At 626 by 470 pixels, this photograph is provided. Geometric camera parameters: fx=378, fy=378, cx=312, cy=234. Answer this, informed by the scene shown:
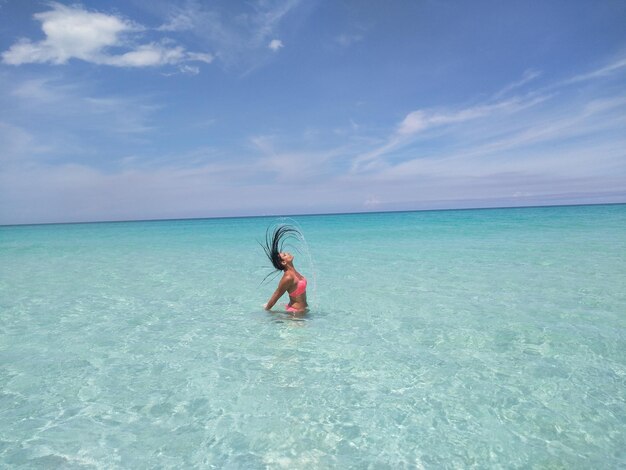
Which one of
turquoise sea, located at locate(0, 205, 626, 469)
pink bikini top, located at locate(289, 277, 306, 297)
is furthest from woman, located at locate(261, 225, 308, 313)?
turquoise sea, located at locate(0, 205, 626, 469)

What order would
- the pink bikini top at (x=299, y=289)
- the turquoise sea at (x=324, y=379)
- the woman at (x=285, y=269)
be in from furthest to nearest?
the pink bikini top at (x=299, y=289), the woman at (x=285, y=269), the turquoise sea at (x=324, y=379)

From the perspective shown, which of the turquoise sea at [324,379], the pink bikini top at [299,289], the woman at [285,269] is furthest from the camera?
the pink bikini top at [299,289]

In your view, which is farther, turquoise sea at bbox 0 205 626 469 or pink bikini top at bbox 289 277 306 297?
pink bikini top at bbox 289 277 306 297

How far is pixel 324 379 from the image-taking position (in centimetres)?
499

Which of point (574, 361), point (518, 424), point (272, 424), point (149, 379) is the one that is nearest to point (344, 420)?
point (272, 424)

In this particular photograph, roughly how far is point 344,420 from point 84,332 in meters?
5.66

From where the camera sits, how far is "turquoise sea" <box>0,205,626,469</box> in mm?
3605

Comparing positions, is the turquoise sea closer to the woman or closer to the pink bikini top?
the woman

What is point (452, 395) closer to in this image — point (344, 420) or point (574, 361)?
point (344, 420)

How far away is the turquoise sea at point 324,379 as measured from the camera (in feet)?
11.8

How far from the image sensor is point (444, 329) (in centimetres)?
688

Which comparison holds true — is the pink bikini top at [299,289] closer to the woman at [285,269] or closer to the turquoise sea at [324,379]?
the woman at [285,269]

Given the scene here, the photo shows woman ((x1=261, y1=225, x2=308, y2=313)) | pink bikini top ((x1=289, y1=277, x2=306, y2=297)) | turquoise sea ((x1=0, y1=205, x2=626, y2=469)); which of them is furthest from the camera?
pink bikini top ((x1=289, y1=277, x2=306, y2=297))

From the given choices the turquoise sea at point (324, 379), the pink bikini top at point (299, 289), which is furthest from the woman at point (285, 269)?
the turquoise sea at point (324, 379)
